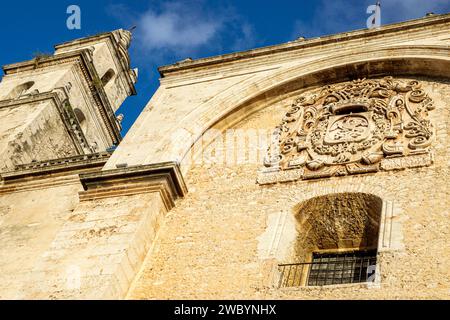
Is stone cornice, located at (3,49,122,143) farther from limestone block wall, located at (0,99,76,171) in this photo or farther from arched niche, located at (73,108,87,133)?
limestone block wall, located at (0,99,76,171)

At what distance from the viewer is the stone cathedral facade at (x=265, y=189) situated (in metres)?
7.43

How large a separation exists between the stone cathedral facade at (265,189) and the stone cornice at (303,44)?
0.03 meters

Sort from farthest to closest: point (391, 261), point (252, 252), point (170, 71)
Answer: point (170, 71), point (252, 252), point (391, 261)

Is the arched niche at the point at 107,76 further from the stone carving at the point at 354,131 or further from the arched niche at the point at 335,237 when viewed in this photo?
the arched niche at the point at 335,237

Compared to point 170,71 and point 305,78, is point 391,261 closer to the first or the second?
point 305,78

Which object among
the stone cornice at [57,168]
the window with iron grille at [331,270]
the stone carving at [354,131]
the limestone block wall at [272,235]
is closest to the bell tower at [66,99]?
the stone cornice at [57,168]

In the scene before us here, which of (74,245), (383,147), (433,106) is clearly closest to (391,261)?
(383,147)

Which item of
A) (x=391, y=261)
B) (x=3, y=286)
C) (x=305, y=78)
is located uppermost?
(x=305, y=78)

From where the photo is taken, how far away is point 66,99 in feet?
61.9

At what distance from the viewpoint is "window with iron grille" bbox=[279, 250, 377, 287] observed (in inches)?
303

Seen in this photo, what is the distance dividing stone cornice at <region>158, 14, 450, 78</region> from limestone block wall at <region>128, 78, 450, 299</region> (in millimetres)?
1697

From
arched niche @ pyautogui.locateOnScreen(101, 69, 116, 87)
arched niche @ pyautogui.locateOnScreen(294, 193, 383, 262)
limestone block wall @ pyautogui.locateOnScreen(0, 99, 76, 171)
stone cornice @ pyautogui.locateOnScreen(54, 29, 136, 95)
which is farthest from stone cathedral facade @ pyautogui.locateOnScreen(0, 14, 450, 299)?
stone cornice @ pyautogui.locateOnScreen(54, 29, 136, 95)
